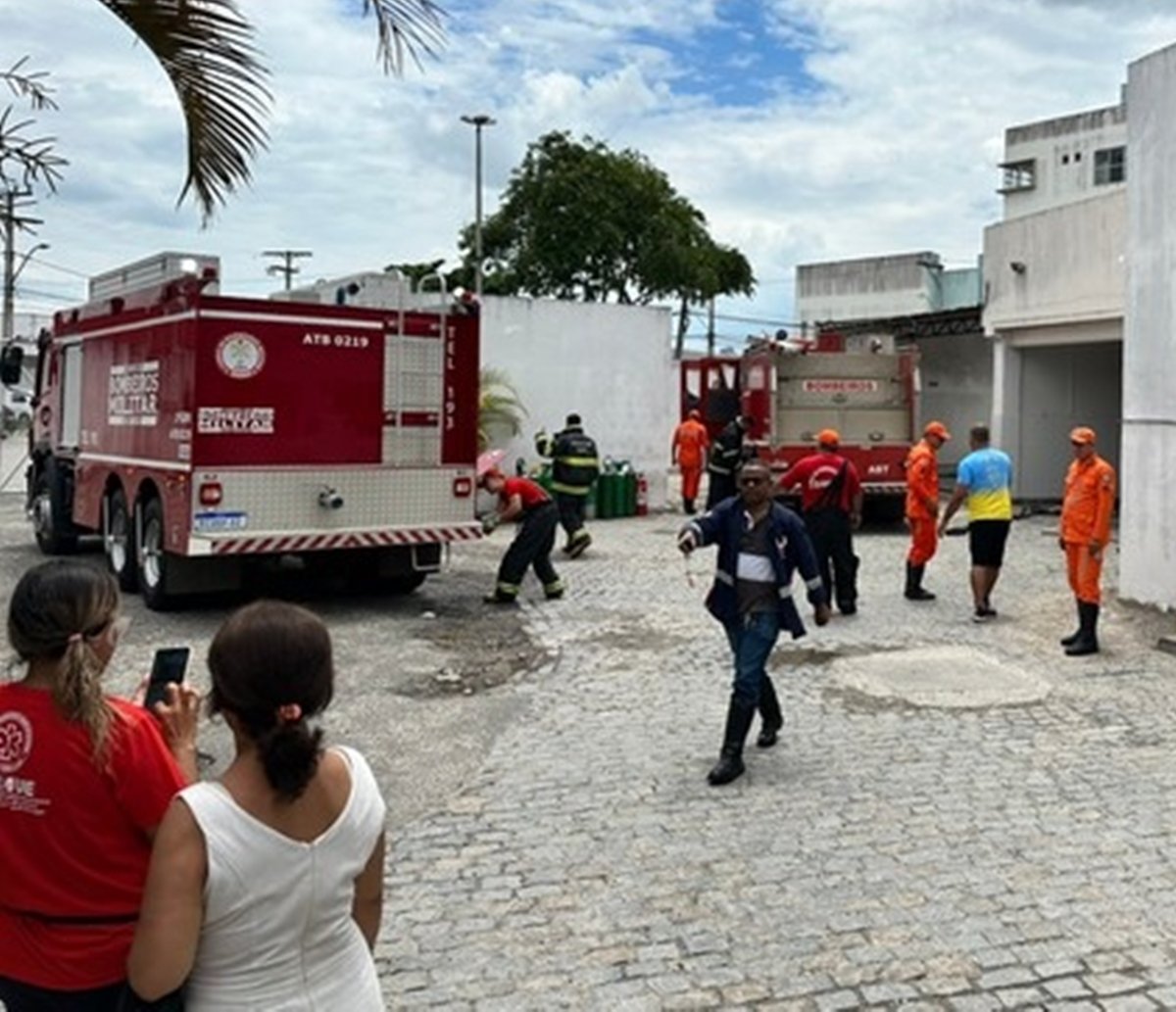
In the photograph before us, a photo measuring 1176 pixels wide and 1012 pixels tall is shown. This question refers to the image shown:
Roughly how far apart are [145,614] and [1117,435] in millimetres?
17127

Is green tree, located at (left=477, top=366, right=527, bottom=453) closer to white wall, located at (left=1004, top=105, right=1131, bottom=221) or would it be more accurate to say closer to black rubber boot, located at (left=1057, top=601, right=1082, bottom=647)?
black rubber boot, located at (left=1057, top=601, right=1082, bottom=647)

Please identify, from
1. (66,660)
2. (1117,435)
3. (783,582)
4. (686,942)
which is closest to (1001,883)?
(686,942)

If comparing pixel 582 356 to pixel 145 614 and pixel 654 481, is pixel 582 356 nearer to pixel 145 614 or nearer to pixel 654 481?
pixel 654 481

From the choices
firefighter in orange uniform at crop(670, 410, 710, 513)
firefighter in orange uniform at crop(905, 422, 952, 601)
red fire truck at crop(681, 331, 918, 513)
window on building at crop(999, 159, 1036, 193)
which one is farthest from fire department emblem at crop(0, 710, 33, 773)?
window on building at crop(999, 159, 1036, 193)

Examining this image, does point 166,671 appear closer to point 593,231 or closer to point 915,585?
point 915,585

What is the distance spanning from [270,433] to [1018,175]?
157ft

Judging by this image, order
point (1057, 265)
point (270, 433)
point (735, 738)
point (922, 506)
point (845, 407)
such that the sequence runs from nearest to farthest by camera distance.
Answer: point (735, 738), point (270, 433), point (922, 506), point (845, 407), point (1057, 265)

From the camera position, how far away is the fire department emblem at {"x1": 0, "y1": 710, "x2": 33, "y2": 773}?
2.41m

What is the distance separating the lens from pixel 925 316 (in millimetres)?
26266

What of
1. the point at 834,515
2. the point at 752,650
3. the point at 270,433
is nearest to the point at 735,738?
the point at 752,650

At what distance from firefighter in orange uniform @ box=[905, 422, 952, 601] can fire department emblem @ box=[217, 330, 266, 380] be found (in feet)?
19.5

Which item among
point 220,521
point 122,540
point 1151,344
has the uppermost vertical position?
point 1151,344

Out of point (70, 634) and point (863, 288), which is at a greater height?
point (863, 288)

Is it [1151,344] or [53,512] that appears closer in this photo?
[1151,344]
